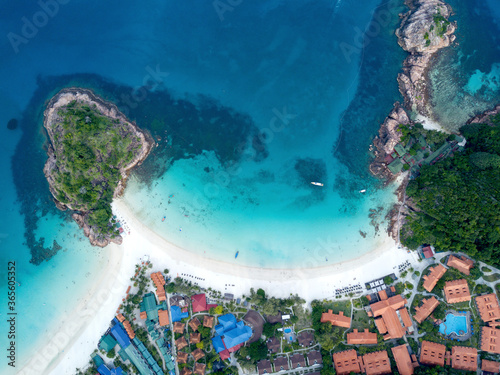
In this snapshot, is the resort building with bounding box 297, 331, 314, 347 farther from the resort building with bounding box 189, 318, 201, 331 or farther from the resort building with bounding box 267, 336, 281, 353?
the resort building with bounding box 189, 318, 201, 331

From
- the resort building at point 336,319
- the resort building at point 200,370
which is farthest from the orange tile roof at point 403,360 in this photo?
the resort building at point 200,370

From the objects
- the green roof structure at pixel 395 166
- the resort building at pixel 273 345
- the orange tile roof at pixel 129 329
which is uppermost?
the green roof structure at pixel 395 166

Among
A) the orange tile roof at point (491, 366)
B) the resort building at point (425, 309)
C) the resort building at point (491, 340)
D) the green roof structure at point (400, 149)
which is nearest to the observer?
the orange tile roof at point (491, 366)

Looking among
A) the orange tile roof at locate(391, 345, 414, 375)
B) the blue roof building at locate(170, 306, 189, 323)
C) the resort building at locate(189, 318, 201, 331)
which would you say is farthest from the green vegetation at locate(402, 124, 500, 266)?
the blue roof building at locate(170, 306, 189, 323)

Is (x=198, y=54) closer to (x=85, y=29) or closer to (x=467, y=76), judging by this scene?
(x=85, y=29)

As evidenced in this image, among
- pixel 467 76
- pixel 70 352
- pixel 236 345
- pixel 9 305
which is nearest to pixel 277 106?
pixel 467 76

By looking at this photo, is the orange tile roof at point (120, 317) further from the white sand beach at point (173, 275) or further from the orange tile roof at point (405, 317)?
the orange tile roof at point (405, 317)

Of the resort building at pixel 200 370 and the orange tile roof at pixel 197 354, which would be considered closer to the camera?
the resort building at pixel 200 370
